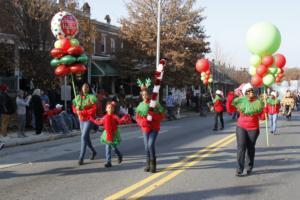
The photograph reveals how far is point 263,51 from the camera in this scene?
10.8m

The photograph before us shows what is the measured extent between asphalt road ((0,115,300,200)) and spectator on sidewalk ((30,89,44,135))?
339cm

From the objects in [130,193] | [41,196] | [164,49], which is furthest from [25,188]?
[164,49]

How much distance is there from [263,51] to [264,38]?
0.45 metres

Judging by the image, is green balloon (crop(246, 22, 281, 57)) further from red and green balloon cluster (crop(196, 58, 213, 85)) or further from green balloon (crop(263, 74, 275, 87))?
red and green balloon cluster (crop(196, 58, 213, 85))

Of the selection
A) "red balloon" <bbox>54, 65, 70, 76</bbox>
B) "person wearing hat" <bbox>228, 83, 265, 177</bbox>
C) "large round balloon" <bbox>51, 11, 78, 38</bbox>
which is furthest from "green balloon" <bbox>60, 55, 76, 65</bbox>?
"person wearing hat" <bbox>228, 83, 265, 177</bbox>

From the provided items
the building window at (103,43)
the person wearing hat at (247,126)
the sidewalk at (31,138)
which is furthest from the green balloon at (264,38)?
the building window at (103,43)

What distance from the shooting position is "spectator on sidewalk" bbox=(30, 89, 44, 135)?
56.6 feet

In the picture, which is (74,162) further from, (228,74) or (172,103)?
(228,74)

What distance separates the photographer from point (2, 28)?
2158 cm

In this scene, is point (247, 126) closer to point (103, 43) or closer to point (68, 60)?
point (68, 60)

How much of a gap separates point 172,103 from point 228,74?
137 feet

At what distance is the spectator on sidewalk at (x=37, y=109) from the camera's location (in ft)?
56.6

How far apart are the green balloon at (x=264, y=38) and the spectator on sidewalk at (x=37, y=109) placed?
9.19 m

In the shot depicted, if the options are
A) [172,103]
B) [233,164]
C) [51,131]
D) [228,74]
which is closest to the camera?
[233,164]
